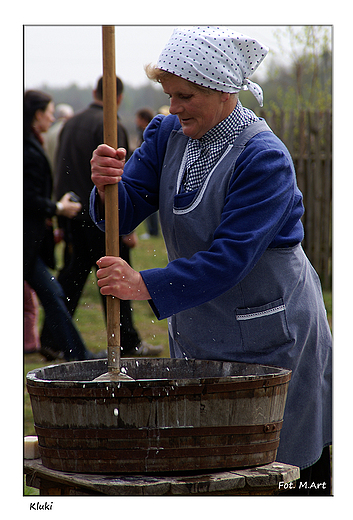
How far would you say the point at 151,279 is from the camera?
1698 millimetres

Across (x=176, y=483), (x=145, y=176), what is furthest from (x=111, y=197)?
(x=176, y=483)

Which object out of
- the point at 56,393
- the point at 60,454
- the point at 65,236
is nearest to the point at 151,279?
the point at 56,393

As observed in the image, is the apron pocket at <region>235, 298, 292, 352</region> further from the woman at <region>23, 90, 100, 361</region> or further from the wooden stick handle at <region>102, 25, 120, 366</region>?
the woman at <region>23, 90, 100, 361</region>

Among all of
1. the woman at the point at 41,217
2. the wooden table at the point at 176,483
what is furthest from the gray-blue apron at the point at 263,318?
the woman at the point at 41,217

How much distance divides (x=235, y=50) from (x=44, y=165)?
2709 millimetres

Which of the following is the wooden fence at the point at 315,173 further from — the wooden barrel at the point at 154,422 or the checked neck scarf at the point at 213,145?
the wooden barrel at the point at 154,422

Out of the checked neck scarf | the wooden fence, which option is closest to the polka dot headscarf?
the checked neck scarf

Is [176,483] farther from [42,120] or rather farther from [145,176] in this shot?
[42,120]

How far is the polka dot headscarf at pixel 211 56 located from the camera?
1808mm

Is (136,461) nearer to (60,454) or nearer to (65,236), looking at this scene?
(60,454)

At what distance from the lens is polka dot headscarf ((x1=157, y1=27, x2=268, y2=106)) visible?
5.93ft

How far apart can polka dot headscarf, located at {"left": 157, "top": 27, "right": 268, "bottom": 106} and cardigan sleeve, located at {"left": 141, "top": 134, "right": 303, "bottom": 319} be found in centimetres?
26

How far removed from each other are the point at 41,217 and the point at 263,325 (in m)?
2.92

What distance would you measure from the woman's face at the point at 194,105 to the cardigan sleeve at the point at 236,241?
22 centimetres
